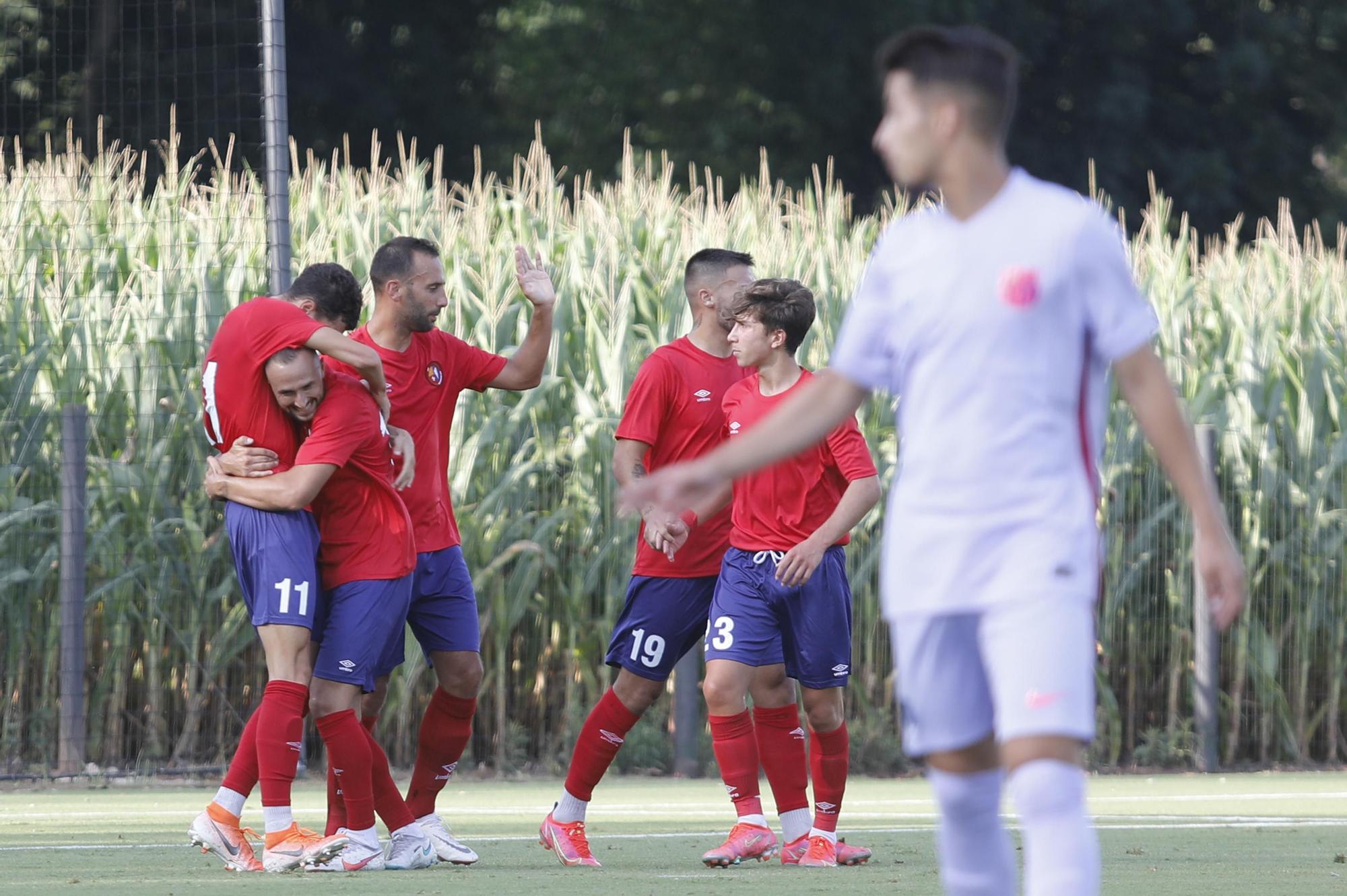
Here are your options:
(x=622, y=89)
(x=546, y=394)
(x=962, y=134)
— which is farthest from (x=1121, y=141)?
(x=962, y=134)

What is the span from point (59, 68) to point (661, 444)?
17355 mm

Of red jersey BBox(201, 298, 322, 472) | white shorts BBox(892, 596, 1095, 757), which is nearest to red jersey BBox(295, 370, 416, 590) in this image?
red jersey BBox(201, 298, 322, 472)

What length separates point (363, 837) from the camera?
20.5 ft

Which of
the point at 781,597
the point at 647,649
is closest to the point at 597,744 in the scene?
the point at 647,649

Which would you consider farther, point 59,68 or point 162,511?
point 59,68

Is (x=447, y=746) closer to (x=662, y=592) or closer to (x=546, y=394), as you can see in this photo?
(x=662, y=592)

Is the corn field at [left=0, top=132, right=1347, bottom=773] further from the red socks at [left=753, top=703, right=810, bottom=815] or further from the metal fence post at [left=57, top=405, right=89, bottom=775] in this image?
the red socks at [left=753, top=703, right=810, bottom=815]

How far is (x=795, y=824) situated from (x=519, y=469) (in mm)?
4221

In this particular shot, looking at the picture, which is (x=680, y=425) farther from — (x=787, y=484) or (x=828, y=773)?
(x=828, y=773)

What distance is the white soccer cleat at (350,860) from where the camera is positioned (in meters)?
6.15

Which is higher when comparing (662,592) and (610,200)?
(610,200)

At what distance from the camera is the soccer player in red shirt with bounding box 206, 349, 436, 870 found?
6168 mm

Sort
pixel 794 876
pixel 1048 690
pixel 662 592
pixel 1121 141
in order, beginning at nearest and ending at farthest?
pixel 1048 690 < pixel 794 876 < pixel 662 592 < pixel 1121 141

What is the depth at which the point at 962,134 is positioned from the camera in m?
3.48
